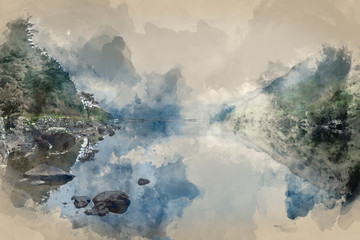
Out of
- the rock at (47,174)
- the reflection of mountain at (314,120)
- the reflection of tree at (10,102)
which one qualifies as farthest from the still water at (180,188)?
the reflection of tree at (10,102)

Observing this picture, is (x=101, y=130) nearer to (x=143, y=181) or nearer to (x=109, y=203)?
(x=143, y=181)

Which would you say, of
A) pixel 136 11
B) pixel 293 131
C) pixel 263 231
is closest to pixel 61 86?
pixel 136 11

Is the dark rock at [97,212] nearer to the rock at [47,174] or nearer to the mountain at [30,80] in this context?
the rock at [47,174]

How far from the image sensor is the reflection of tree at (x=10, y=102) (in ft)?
20.1

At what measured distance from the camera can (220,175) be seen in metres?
6.39

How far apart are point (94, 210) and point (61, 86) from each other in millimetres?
2710

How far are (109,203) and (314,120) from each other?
231 inches

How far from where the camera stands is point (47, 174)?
5922 mm

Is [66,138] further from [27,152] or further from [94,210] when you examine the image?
[94,210]

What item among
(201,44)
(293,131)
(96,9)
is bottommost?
(293,131)

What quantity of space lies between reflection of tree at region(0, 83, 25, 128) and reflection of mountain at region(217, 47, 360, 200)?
422 centimetres

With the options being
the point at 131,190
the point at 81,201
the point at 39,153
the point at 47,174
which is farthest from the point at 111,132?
the point at 81,201

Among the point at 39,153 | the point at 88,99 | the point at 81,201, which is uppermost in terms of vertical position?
the point at 88,99

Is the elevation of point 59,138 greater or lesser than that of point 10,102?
lesser
